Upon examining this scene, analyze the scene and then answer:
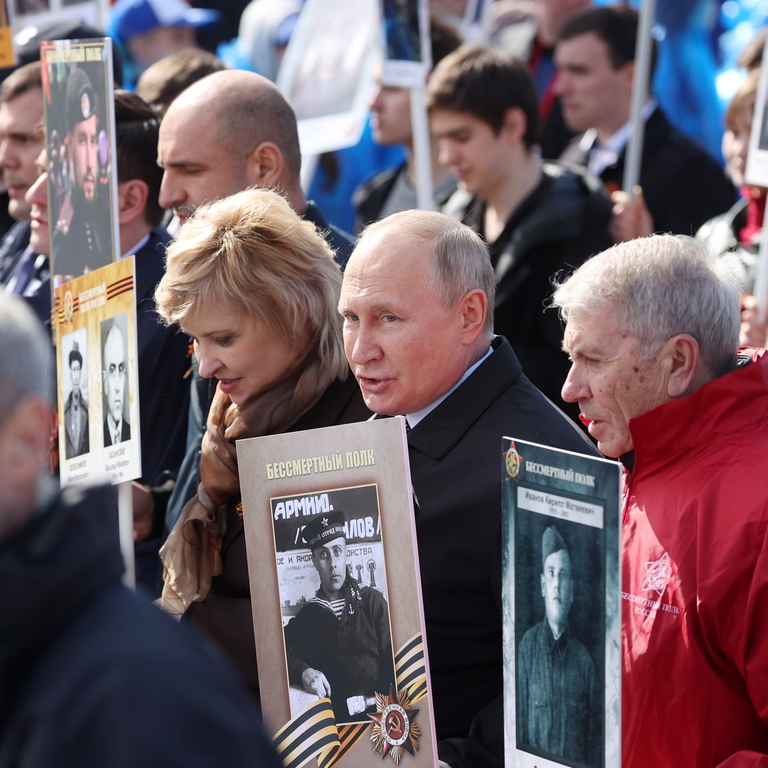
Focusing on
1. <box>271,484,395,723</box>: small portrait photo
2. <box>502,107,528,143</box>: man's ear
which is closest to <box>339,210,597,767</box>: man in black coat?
<box>271,484,395,723</box>: small portrait photo

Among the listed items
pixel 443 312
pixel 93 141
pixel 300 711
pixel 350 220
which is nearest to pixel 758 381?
pixel 443 312

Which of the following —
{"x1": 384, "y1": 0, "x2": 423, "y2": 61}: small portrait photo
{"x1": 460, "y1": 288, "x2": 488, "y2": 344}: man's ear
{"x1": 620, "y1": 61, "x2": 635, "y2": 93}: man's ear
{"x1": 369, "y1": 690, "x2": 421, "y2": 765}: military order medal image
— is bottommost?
{"x1": 369, "y1": 690, "x2": 421, "y2": 765}: military order medal image

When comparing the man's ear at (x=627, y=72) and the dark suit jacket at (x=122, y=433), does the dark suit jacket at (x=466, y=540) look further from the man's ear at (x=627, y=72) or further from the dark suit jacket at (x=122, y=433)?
the man's ear at (x=627, y=72)

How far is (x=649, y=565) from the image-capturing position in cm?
222

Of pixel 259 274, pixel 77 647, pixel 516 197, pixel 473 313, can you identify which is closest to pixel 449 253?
pixel 473 313

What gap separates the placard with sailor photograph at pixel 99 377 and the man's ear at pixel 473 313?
30.9 inches

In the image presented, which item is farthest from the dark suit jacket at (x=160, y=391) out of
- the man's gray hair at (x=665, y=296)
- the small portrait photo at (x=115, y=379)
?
the man's gray hair at (x=665, y=296)

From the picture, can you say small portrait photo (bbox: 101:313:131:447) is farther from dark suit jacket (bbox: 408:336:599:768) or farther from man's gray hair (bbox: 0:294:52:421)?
man's gray hair (bbox: 0:294:52:421)

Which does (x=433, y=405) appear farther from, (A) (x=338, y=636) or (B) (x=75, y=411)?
(B) (x=75, y=411)

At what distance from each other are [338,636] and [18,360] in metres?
0.98

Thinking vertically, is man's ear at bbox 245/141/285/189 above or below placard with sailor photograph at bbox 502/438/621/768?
above

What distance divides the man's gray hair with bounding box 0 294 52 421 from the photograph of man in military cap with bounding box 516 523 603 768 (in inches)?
34.9

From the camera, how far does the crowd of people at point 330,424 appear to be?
4.31ft

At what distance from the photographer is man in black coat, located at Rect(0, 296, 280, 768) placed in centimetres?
122
